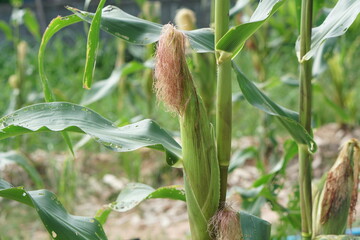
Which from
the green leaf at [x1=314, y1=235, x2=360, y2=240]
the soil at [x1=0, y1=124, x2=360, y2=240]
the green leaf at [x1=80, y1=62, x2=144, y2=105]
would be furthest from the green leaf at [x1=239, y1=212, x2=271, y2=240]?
the soil at [x1=0, y1=124, x2=360, y2=240]

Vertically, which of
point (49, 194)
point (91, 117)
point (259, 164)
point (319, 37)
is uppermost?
point (319, 37)

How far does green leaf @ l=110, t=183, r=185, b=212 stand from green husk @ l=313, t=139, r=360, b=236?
256 millimetres

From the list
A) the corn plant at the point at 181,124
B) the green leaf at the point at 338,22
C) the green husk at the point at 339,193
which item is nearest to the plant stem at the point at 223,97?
the corn plant at the point at 181,124

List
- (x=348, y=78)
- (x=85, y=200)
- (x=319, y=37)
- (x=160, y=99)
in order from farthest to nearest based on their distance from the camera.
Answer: (x=348, y=78) < (x=85, y=200) < (x=319, y=37) < (x=160, y=99)

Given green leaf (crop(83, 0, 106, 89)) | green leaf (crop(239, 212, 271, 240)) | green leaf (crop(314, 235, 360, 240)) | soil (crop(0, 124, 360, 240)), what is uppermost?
green leaf (crop(83, 0, 106, 89))

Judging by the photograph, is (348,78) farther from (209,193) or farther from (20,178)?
(209,193)

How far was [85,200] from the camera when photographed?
2734 millimetres

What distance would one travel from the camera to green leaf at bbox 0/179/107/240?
2.63 ft

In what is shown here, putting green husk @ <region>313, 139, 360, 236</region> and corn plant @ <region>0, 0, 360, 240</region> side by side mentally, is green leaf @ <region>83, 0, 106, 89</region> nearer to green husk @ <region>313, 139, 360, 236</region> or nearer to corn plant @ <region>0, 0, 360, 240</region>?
corn plant @ <region>0, 0, 360, 240</region>

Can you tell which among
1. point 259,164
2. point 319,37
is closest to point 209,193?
point 319,37

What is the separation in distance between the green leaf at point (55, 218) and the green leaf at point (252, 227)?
0.69ft

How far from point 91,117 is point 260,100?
0.91ft

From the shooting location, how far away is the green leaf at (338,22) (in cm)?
83

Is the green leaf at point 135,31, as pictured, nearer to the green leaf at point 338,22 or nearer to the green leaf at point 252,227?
the green leaf at point 338,22
